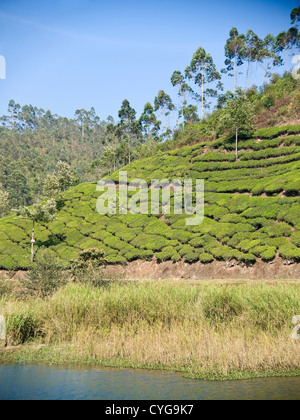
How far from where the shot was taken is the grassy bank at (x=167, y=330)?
408 inches

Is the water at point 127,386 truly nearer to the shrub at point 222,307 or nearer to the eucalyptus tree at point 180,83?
the shrub at point 222,307

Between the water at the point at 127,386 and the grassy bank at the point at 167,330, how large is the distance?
540 mm

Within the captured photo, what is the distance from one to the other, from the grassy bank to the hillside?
51.0 feet

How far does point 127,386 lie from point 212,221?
2733 cm

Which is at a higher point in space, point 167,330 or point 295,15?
point 295,15

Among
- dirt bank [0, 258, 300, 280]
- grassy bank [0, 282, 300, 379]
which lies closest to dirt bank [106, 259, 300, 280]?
dirt bank [0, 258, 300, 280]

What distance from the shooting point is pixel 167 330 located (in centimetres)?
1196

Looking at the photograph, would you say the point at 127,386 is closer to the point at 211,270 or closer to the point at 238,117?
the point at 211,270

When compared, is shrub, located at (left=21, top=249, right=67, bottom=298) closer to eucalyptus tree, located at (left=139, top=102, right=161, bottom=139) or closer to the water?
the water

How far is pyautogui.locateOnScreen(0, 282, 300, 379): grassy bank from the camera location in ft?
34.0

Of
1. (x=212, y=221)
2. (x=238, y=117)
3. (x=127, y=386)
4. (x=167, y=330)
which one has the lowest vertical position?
(x=127, y=386)

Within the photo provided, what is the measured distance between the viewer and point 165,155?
171 feet

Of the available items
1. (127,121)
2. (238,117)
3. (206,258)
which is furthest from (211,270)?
(127,121)

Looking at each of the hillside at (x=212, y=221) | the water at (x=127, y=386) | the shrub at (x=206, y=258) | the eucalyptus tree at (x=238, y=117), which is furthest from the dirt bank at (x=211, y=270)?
the eucalyptus tree at (x=238, y=117)
